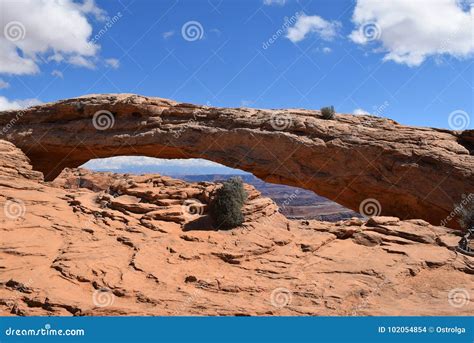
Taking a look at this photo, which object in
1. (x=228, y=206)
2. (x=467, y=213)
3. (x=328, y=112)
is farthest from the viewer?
(x=328, y=112)

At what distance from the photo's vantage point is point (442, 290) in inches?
379

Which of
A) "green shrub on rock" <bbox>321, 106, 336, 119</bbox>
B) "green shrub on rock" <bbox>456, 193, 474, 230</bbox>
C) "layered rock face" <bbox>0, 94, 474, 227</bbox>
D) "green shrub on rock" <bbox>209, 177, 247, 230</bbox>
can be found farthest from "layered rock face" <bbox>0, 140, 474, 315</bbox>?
"green shrub on rock" <bbox>321, 106, 336, 119</bbox>

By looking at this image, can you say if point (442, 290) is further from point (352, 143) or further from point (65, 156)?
point (65, 156)

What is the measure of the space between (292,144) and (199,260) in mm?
7739

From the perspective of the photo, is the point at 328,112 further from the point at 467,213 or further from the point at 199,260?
the point at 199,260

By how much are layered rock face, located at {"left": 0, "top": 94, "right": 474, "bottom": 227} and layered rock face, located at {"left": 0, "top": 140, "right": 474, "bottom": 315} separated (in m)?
2.38

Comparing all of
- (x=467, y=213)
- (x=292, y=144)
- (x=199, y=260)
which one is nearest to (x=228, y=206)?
(x=199, y=260)

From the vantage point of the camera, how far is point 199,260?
446 inches

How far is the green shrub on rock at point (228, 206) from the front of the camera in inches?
529

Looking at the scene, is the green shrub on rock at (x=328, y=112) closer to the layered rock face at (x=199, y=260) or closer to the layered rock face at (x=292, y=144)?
the layered rock face at (x=292, y=144)

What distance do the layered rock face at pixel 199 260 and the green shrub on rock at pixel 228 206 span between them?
0.40m

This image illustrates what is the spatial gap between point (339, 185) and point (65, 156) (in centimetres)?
1570

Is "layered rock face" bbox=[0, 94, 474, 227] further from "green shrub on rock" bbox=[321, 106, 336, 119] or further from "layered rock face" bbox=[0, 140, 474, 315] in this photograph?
"layered rock face" bbox=[0, 140, 474, 315]

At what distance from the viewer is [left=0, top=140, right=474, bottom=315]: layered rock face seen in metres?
8.73
